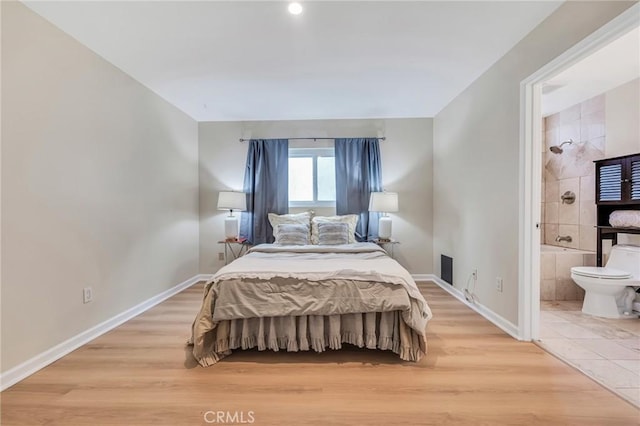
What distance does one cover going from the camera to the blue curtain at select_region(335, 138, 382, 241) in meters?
4.11

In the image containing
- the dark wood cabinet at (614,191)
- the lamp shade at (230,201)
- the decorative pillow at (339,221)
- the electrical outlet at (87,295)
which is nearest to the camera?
the electrical outlet at (87,295)

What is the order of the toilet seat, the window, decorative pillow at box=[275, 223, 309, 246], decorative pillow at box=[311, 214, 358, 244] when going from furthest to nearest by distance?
1. the window
2. decorative pillow at box=[311, 214, 358, 244]
3. decorative pillow at box=[275, 223, 309, 246]
4. the toilet seat

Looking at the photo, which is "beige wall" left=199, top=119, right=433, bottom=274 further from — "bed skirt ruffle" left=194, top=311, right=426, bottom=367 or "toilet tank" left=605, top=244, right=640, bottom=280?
"bed skirt ruffle" left=194, top=311, right=426, bottom=367

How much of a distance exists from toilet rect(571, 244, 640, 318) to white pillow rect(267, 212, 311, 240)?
3036 mm

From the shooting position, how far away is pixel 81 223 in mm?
2260

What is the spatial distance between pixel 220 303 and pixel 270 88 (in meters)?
2.30

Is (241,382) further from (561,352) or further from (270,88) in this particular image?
(270,88)

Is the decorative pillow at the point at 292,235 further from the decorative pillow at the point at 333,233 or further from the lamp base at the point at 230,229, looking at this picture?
the lamp base at the point at 230,229

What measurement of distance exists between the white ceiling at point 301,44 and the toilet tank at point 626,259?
2.31 metres

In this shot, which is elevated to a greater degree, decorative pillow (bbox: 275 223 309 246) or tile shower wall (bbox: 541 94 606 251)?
tile shower wall (bbox: 541 94 606 251)

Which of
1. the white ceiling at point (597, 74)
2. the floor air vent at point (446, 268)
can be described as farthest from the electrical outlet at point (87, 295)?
the white ceiling at point (597, 74)

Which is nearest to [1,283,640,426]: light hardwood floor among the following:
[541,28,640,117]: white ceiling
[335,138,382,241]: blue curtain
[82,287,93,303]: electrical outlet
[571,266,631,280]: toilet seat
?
[82,287,93,303]: electrical outlet

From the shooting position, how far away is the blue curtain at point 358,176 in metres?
4.11

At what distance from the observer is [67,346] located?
212 cm
